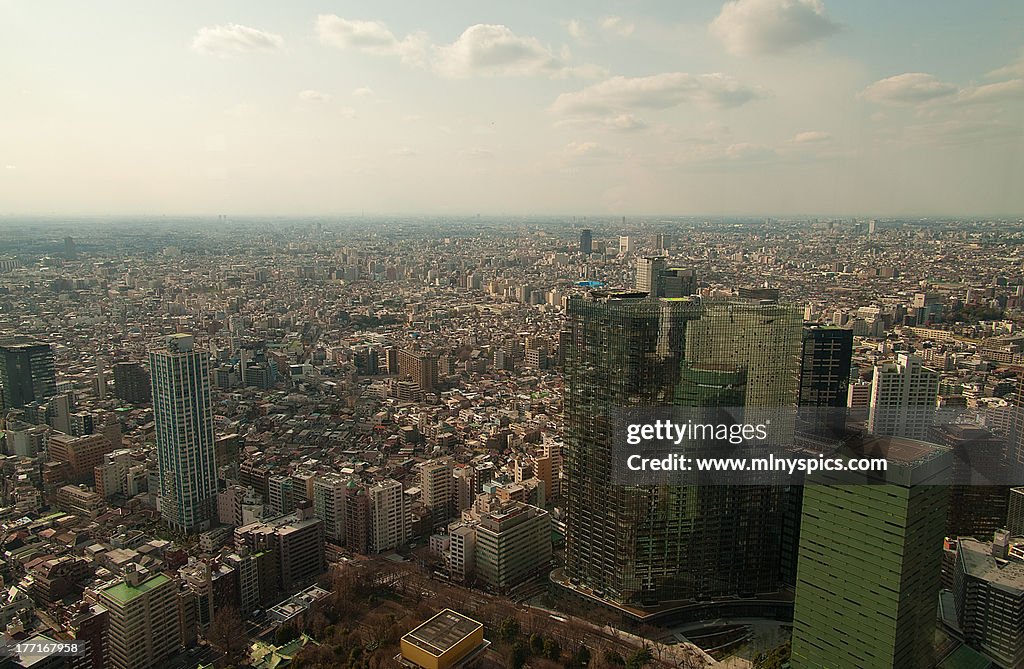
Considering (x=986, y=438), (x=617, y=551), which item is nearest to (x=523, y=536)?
(x=617, y=551)

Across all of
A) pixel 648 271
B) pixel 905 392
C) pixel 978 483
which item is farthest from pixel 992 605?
pixel 648 271

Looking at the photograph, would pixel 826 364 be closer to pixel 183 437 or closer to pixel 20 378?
pixel 183 437

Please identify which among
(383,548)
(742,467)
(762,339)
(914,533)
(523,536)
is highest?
(762,339)

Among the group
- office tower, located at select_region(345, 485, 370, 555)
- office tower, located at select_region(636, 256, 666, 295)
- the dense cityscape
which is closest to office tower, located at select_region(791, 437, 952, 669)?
the dense cityscape

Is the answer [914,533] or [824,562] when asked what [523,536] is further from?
[914,533]

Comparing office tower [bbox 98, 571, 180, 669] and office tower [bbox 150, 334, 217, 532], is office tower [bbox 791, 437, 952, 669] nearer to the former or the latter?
office tower [bbox 98, 571, 180, 669]

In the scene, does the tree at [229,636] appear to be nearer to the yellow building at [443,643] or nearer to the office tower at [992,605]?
the yellow building at [443,643]
